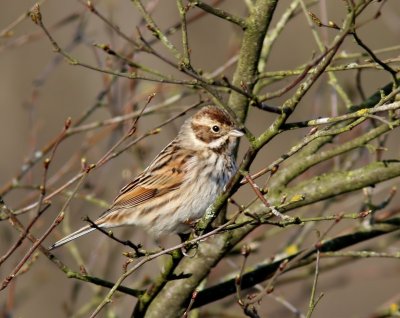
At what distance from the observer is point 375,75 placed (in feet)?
45.3

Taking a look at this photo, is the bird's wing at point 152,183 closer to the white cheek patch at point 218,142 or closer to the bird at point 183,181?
the bird at point 183,181

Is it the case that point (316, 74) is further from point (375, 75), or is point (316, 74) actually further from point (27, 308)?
point (375, 75)

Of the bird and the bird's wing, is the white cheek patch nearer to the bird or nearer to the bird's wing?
the bird

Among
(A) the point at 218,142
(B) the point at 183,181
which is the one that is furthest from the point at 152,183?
(A) the point at 218,142

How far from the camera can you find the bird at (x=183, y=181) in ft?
21.0

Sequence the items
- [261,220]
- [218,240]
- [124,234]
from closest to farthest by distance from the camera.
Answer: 1. [261,220]
2. [218,240]
3. [124,234]

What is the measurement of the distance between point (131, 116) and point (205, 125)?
1.88ft

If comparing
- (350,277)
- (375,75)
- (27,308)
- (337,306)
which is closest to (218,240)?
(350,277)

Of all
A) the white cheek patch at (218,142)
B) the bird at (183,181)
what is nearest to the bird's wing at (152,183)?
the bird at (183,181)

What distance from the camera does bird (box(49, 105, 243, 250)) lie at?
6.41 m

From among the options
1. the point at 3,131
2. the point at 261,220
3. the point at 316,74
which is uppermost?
the point at 3,131

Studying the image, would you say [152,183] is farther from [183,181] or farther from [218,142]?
[218,142]

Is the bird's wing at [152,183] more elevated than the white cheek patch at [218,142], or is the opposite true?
the white cheek patch at [218,142]

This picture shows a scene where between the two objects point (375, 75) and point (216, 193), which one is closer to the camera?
point (216, 193)
